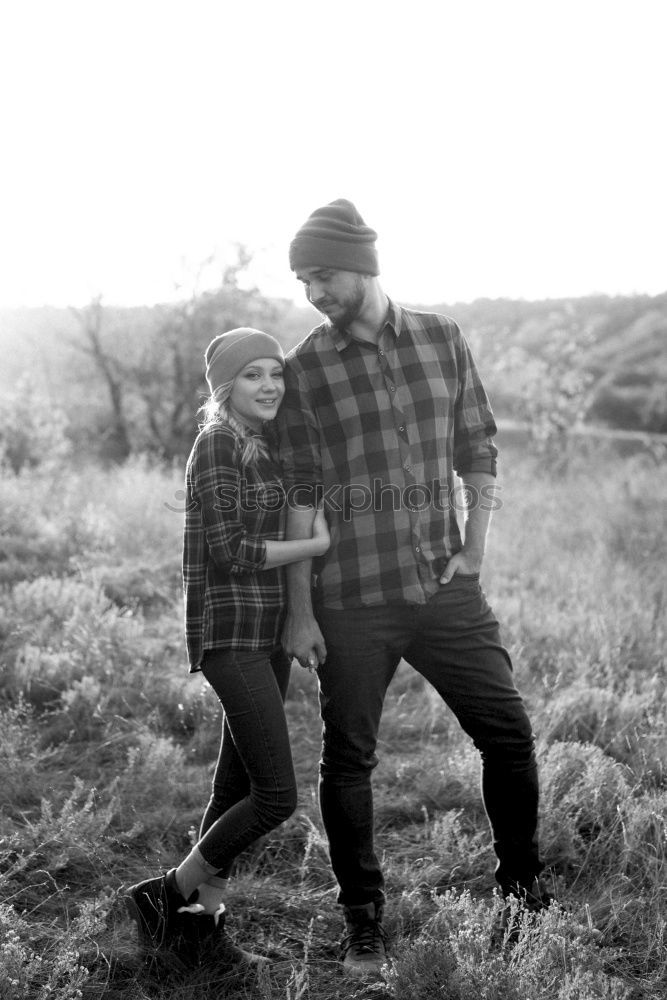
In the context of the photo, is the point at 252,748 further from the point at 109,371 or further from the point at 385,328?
the point at 109,371

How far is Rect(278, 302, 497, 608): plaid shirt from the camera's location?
8.30 feet

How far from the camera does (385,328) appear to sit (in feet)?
8.57

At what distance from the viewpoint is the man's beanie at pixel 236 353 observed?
8.07 feet

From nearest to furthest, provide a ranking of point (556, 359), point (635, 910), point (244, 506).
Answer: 1. point (244, 506)
2. point (635, 910)
3. point (556, 359)

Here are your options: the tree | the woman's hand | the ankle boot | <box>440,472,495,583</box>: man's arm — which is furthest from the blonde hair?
the tree

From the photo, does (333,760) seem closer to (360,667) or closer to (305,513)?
(360,667)

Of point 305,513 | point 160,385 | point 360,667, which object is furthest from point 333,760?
point 160,385

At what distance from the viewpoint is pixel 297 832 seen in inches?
128

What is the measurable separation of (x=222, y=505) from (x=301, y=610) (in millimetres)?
410

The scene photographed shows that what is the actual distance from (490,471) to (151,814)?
6.23 feet

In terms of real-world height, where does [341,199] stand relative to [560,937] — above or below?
above

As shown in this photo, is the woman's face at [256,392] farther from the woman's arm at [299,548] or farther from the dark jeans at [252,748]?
the dark jeans at [252,748]

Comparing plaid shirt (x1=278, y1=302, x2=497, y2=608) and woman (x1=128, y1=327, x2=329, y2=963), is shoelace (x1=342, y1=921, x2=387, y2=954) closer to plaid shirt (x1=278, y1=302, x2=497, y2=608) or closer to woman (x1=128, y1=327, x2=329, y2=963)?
woman (x1=128, y1=327, x2=329, y2=963)

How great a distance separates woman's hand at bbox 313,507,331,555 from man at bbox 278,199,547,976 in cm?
3
